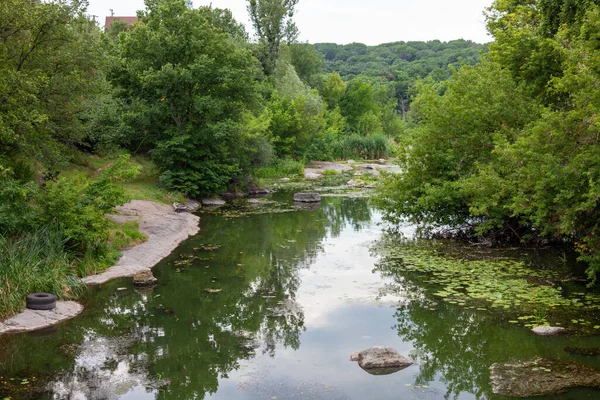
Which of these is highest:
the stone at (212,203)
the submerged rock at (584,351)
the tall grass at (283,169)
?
the tall grass at (283,169)

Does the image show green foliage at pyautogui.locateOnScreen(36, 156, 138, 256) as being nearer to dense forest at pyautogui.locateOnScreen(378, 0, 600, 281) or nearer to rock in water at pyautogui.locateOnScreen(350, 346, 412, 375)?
rock in water at pyautogui.locateOnScreen(350, 346, 412, 375)

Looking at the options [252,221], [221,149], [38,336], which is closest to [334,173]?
[221,149]

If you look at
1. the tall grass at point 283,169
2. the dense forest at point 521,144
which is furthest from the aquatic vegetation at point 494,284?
the tall grass at point 283,169

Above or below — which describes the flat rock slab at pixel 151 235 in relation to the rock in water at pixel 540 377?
above

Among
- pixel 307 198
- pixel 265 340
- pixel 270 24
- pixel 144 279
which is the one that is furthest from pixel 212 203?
pixel 270 24

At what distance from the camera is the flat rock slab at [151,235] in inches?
603

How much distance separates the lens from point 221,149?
2888 cm

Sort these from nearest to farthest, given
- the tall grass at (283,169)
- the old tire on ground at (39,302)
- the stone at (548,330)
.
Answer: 1. the stone at (548,330)
2. the old tire on ground at (39,302)
3. the tall grass at (283,169)

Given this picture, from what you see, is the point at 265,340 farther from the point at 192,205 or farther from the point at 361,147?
the point at 361,147

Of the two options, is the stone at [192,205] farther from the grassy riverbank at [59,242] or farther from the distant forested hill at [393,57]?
the distant forested hill at [393,57]

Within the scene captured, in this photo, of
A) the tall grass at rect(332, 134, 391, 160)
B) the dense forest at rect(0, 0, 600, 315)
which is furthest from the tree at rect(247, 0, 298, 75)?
the dense forest at rect(0, 0, 600, 315)

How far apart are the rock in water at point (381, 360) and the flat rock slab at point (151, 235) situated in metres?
7.59

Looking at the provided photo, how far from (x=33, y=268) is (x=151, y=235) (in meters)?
6.75

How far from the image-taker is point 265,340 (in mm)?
11078
